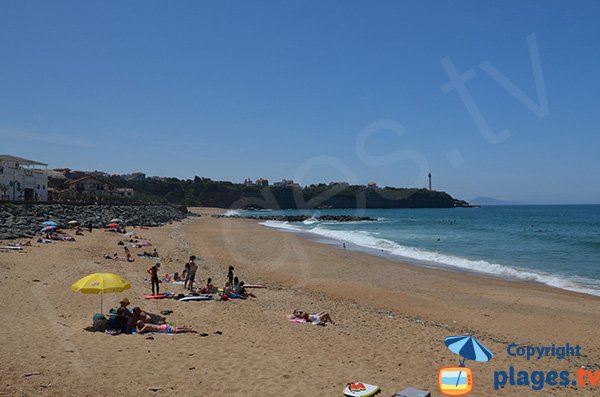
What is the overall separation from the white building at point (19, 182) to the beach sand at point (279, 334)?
26.6m

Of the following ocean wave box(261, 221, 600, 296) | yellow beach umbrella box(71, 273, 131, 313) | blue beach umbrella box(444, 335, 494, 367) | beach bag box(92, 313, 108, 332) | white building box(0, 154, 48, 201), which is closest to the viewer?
blue beach umbrella box(444, 335, 494, 367)

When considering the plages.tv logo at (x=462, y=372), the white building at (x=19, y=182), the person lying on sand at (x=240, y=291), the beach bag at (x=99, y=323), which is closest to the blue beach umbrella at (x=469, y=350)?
the plages.tv logo at (x=462, y=372)

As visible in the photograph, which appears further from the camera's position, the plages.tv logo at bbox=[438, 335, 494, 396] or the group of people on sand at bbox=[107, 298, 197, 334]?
the group of people on sand at bbox=[107, 298, 197, 334]

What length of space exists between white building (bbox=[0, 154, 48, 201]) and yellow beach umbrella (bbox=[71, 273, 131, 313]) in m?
36.7

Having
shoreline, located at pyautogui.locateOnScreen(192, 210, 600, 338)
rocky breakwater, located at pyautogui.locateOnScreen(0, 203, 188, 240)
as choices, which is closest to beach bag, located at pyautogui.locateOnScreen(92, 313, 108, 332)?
shoreline, located at pyautogui.locateOnScreen(192, 210, 600, 338)

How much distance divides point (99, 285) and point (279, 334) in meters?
3.91

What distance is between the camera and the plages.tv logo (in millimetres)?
6738

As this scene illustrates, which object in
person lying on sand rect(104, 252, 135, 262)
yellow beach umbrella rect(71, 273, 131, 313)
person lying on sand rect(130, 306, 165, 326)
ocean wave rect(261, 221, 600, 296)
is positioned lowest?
ocean wave rect(261, 221, 600, 296)

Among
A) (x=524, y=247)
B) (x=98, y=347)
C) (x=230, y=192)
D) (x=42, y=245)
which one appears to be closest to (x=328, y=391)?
(x=98, y=347)

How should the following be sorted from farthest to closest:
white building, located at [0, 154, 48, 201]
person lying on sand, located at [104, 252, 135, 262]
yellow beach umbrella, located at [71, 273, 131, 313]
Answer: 1. white building, located at [0, 154, 48, 201]
2. person lying on sand, located at [104, 252, 135, 262]
3. yellow beach umbrella, located at [71, 273, 131, 313]

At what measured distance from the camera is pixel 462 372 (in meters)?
7.40

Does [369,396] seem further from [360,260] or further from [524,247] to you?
[524,247]

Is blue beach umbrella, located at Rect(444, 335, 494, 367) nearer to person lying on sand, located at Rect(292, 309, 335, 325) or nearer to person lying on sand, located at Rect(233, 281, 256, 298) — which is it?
person lying on sand, located at Rect(292, 309, 335, 325)

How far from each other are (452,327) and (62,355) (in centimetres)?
863
